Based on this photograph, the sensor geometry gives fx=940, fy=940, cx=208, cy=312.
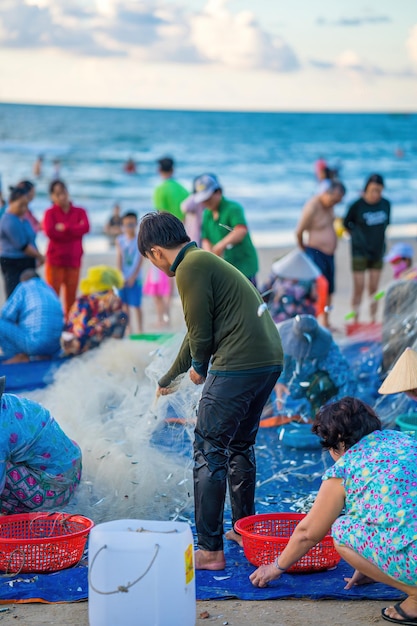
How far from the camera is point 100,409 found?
17.4ft

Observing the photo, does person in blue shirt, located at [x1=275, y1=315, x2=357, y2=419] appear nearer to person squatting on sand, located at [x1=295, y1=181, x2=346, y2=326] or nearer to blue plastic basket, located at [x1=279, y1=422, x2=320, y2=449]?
blue plastic basket, located at [x1=279, y1=422, x2=320, y2=449]

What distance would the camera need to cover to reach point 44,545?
149 inches

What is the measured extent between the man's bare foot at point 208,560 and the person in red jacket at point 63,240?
5478 millimetres

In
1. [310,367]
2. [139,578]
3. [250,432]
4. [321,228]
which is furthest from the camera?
[321,228]

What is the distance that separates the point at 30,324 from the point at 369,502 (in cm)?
467

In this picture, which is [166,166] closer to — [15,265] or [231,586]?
[15,265]

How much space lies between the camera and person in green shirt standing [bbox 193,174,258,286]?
705 centimetres

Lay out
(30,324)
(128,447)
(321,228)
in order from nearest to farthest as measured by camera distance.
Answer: (128,447) → (30,324) → (321,228)

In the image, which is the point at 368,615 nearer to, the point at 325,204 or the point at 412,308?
the point at 412,308

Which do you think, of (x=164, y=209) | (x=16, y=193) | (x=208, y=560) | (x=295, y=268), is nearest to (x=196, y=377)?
(x=208, y=560)

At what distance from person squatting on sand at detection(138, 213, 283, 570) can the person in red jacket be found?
5.36 meters

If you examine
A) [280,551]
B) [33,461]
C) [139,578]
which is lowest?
[280,551]

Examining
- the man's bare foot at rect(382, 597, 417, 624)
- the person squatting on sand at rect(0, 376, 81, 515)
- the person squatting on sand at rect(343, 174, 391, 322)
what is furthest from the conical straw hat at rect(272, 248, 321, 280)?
the man's bare foot at rect(382, 597, 417, 624)

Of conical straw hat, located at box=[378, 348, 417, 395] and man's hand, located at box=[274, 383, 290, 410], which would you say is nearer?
conical straw hat, located at box=[378, 348, 417, 395]
